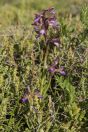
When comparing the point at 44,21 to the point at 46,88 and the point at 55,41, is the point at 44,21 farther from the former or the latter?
the point at 46,88

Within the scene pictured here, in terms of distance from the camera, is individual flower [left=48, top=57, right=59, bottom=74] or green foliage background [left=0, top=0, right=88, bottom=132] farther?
individual flower [left=48, top=57, right=59, bottom=74]

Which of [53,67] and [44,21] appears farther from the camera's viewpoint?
[44,21]

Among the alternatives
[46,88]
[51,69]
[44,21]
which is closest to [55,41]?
[44,21]

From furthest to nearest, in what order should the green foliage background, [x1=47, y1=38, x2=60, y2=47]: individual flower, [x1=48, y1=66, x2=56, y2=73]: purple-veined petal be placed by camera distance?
1. [x1=47, y1=38, x2=60, y2=47]: individual flower
2. [x1=48, y1=66, x2=56, y2=73]: purple-veined petal
3. the green foliage background

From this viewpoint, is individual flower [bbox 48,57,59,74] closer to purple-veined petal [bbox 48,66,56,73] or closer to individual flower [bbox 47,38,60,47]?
purple-veined petal [bbox 48,66,56,73]

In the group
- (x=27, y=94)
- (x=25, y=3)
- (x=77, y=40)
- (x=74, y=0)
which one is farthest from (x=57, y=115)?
(x=25, y=3)

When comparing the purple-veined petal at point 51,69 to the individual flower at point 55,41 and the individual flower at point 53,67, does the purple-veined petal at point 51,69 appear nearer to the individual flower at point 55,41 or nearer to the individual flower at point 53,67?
the individual flower at point 53,67

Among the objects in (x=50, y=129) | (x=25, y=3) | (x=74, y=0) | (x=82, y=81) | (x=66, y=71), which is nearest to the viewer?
(x=50, y=129)

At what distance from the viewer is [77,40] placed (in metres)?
3.46

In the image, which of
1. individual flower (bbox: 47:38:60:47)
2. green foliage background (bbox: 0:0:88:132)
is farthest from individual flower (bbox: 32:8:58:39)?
green foliage background (bbox: 0:0:88:132)

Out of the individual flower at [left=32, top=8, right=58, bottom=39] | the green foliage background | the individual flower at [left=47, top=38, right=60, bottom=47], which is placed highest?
the individual flower at [left=32, top=8, right=58, bottom=39]

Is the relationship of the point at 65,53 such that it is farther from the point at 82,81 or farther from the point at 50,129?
the point at 50,129

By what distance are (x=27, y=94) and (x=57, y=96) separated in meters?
0.39

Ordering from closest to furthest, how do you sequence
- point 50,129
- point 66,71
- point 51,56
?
point 50,129 < point 66,71 < point 51,56
